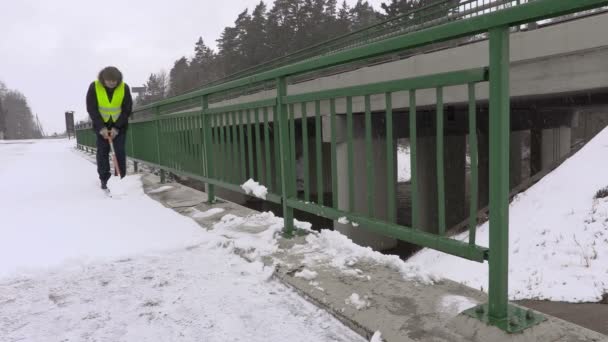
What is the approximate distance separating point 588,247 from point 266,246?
4282 mm

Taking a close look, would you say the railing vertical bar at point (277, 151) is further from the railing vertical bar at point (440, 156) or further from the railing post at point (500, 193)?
the railing post at point (500, 193)

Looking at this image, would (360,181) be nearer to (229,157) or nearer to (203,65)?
(229,157)

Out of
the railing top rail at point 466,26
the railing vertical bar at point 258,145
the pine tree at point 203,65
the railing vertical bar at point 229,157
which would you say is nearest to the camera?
the railing top rail at point 466,26

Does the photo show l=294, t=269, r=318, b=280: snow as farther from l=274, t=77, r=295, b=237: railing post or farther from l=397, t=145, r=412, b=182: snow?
l=397, t=145, r=412, b=182: snow

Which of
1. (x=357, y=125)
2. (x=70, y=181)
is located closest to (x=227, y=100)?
(x=357, y=125)

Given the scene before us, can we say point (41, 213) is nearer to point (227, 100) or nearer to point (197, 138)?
point (197, 138)

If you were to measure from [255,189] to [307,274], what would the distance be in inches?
55.0

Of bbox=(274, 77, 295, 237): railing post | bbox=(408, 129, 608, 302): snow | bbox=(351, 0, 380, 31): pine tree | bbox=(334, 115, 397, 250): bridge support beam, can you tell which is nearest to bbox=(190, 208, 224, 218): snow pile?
bbox=(274, 77, 295, 237): railing post

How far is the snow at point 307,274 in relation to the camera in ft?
8.11

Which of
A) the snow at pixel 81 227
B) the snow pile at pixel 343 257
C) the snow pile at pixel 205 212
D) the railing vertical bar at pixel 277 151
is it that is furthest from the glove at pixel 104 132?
the snow pile at pixel 343 257

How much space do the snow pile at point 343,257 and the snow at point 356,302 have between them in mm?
330

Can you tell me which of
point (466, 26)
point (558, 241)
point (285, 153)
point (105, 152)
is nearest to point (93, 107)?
point (105, 152)

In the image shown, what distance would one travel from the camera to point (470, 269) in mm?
5621

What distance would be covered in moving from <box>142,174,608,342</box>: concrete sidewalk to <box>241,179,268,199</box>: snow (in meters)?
0.83
